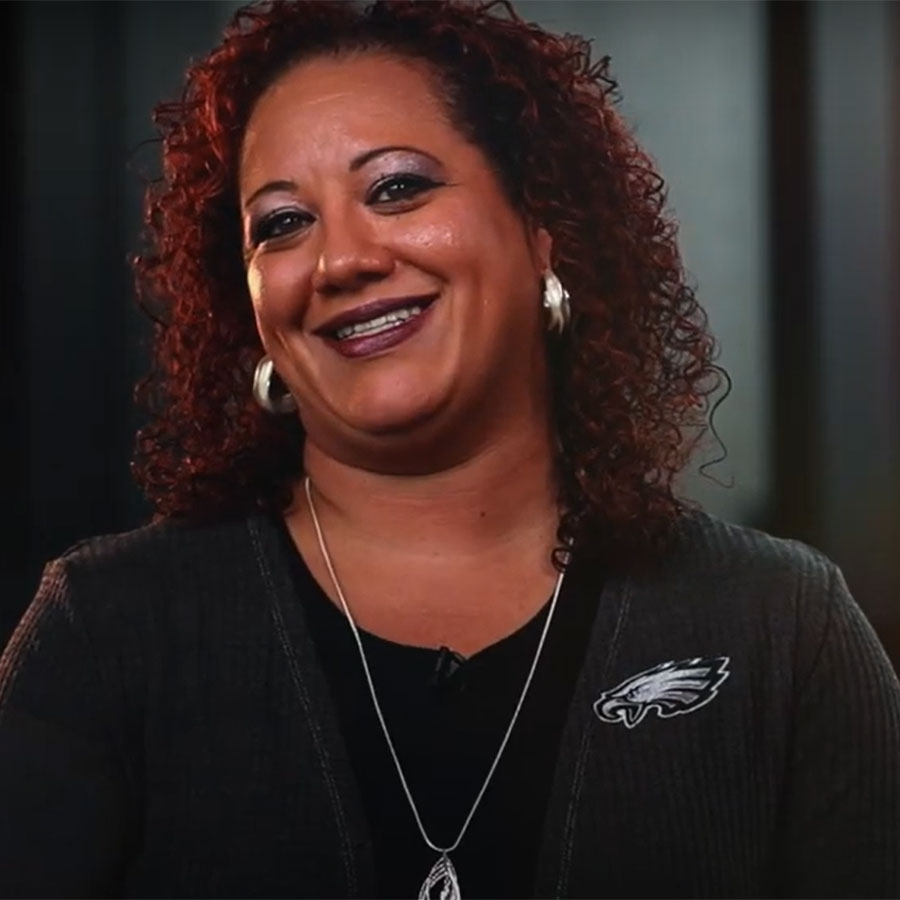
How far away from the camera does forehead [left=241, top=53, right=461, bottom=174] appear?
1.06 meters

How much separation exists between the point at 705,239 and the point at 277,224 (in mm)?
378

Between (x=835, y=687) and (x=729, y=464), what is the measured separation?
227 mm

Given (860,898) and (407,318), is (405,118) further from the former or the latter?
(860,898)

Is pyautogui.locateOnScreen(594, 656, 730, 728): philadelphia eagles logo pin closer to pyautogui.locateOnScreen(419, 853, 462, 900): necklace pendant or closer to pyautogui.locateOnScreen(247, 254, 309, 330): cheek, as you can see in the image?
pyautogui.locateOnScreen(419, 853, 462, 900): necklace pendant

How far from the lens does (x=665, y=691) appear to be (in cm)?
108

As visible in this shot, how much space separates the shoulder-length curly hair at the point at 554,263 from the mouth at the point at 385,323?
0.13 m

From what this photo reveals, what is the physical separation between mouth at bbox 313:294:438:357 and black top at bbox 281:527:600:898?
7.3 inches

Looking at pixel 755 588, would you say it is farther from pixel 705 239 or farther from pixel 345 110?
pixel 345 110

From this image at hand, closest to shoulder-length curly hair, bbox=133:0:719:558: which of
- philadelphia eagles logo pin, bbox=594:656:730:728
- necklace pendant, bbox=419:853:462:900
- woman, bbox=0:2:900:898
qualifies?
woman, bbox=0:2:900:898

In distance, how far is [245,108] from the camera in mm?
1123

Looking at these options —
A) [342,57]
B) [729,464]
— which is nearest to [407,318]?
[342,57]

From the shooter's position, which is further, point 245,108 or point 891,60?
point 891,60

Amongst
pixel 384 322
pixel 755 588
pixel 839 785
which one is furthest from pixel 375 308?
pixel 839 785

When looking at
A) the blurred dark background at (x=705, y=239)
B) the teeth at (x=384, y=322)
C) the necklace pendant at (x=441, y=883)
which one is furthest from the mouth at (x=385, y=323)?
the necklace pendant at (x=441, y=883)
